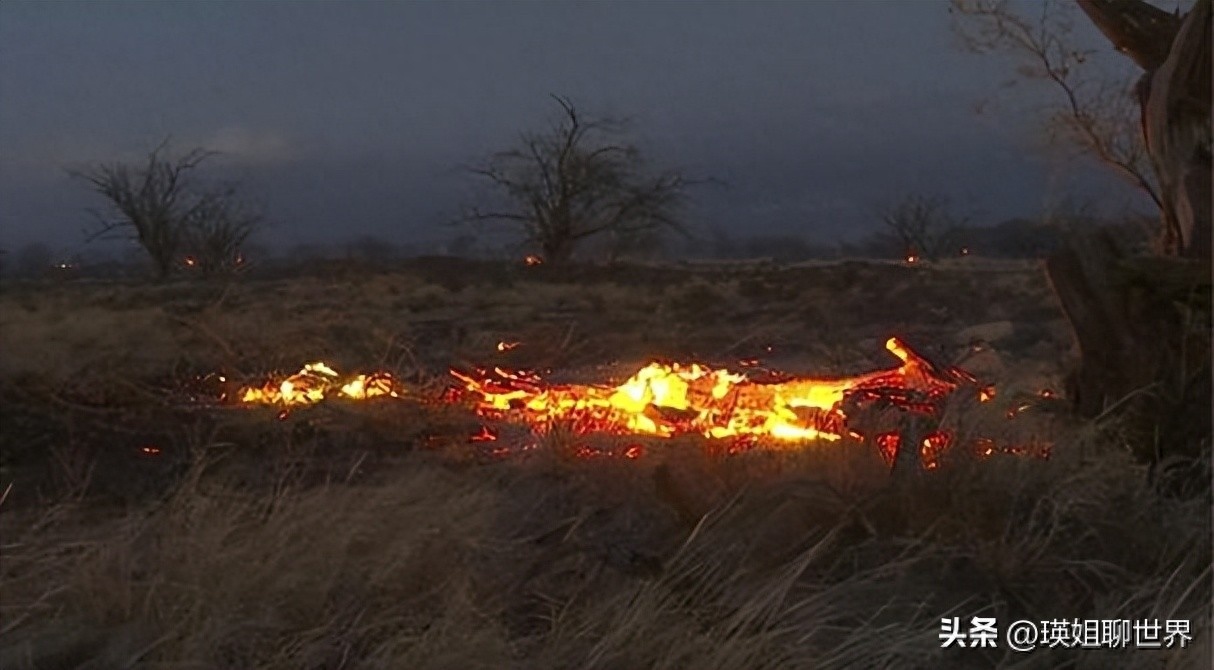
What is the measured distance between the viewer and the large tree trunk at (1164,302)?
21.5 ft

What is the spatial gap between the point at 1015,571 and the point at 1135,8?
13.6 feet

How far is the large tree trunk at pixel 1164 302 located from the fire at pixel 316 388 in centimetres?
462

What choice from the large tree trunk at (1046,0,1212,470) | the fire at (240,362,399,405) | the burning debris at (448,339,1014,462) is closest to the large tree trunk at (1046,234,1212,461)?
the large tree trunk at (1046,0,1212,470)

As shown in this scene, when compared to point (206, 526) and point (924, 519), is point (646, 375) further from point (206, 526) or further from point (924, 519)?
point (206, 526)

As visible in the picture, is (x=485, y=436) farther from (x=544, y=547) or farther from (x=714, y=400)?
(x=544, y=547)

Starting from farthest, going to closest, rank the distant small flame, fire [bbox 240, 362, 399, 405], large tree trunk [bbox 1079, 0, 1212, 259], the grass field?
fire [bbox 240, 362, 399, 405], the distant small flame, large tree trunk [bbox 1079, 0, 1212, 259], the grass field

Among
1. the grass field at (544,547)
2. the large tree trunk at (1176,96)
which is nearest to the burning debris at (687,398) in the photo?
the grass field at (544,547)

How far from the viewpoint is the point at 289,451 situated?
756 centimetres

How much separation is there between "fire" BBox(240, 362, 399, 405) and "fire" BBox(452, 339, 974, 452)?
1.99 feet

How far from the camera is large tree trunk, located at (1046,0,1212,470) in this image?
259 inches

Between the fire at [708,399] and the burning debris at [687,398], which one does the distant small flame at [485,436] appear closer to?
the burning debris at [687,398]

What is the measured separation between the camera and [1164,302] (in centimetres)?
670

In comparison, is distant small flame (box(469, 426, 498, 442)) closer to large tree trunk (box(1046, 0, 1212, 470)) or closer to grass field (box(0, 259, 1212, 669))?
grass field (box(0, 259, 1212, 669))

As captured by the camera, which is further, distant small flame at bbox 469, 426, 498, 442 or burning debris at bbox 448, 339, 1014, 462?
distant small flame at bbox 469, 426, 498, 442
